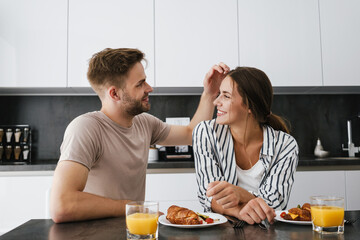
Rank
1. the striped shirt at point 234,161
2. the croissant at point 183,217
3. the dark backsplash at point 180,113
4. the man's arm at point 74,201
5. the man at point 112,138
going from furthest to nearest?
1. the dark backsplash at point 180,113
2. the striped shirt at point 234,161
3. the man at point 112,138
4. the man's arm at point 74,201
5. the croissant at point 183,217

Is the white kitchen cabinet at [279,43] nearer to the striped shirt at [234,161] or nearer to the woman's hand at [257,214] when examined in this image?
the striped shirt at [234,161]

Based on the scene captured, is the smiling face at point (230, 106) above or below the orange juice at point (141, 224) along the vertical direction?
above

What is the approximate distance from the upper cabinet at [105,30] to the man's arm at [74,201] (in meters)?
1.69

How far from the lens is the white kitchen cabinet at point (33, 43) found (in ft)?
8.96

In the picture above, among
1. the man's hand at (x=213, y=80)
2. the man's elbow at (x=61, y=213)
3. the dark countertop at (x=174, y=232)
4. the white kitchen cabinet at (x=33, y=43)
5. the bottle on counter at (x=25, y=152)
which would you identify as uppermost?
the white kitchen cabinet at (x=33, y=43)

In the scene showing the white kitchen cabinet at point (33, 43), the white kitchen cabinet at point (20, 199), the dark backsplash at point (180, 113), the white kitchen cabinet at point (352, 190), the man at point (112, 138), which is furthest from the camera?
the dark backsplash at point (180, 113)

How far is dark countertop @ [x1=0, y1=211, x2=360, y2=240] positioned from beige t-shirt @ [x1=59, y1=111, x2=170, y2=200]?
305 mm

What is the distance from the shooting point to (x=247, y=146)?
5.24 ft

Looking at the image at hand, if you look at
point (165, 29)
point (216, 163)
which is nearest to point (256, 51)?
point (165, 29)

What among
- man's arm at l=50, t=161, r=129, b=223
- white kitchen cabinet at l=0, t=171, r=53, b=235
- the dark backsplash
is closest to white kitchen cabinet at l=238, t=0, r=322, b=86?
the dark backsplash

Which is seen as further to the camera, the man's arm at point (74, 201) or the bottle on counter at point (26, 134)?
the bottle on counter at point (26, 134)

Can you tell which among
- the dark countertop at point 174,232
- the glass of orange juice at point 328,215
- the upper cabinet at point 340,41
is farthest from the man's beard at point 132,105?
the upper cabinet at point 340,41

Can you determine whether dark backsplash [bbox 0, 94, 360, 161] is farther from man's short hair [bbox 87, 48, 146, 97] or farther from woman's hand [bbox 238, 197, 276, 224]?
woman's hand [bbox 238, 197, 276, 224]

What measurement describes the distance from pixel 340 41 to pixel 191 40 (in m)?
1.28
